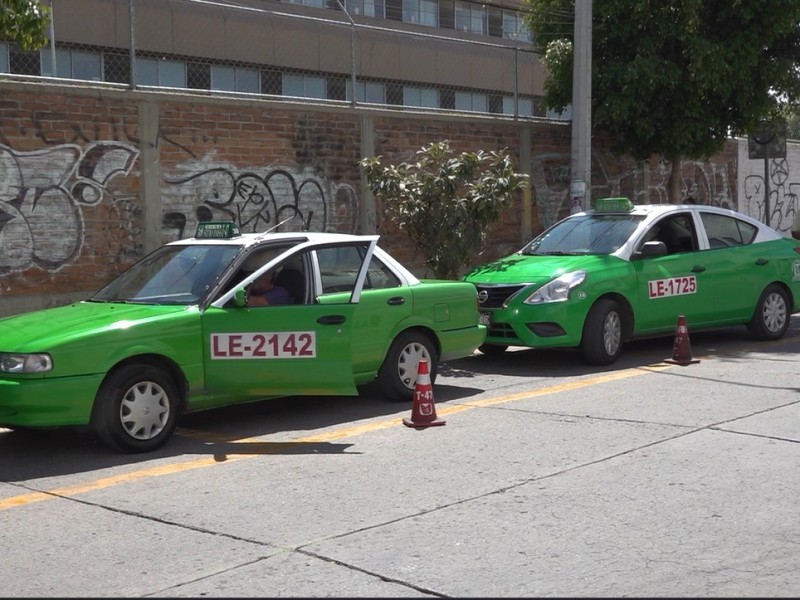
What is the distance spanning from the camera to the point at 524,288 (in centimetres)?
1127

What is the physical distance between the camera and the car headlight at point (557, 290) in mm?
11125

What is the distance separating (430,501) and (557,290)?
517 centimetres

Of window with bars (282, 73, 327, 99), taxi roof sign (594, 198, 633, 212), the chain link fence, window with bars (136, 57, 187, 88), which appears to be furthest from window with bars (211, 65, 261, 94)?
taxi roof sign (594, 198, 633, 212)

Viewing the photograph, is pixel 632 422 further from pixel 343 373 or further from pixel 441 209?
pixel 441 209

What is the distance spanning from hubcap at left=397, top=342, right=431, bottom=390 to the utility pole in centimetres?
748

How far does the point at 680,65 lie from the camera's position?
19.2 m

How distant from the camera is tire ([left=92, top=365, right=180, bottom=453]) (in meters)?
7.48

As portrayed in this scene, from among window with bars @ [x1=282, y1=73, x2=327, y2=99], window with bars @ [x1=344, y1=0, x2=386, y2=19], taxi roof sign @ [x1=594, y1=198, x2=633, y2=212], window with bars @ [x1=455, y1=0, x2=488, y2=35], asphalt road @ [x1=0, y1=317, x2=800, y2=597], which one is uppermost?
window with bars @ [x1=455, y1=0, x2=488, y2=35]

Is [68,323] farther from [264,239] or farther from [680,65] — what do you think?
[680,65]

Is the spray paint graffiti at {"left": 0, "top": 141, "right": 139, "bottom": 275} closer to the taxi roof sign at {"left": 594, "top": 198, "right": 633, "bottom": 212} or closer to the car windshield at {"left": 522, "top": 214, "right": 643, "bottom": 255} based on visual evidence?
the car windshield at {"left": 522, "top": 214, "right": 643, "bottom": 255}

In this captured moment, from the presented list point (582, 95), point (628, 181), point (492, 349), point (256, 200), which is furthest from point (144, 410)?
point (628, 181)

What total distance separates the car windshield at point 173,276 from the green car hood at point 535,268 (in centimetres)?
379

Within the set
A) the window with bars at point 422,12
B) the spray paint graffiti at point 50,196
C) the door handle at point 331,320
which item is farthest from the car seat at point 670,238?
the window with bars at point 422,12

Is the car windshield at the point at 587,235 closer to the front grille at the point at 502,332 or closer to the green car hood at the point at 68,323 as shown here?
the front grille at the point at 502,332
